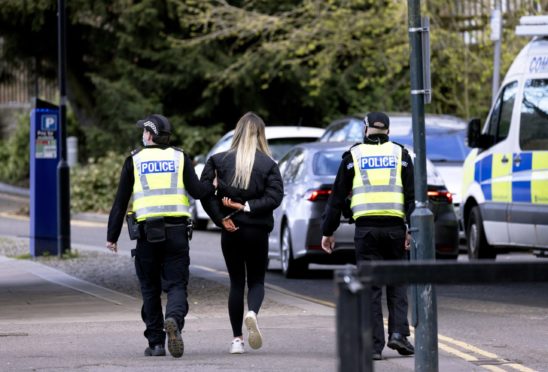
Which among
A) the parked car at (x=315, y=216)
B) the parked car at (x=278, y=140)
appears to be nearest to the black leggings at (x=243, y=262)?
the parked car at (x=315, y=216)

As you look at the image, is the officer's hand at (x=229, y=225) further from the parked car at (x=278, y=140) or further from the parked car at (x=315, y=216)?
the parked car at (x=278, y=140)

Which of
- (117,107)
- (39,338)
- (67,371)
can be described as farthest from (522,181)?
(117,107)

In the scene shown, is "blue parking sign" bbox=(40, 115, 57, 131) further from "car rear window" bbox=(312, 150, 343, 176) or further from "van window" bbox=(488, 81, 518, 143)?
"van window" bbox=(488, 81, 518, 143)

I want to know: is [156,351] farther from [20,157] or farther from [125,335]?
[20,157]

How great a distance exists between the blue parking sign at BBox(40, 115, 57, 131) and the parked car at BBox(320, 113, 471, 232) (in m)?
4.46

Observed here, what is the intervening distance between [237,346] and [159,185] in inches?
47.5

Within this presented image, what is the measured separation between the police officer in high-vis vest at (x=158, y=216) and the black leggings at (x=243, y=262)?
32 cm

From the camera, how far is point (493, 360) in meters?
9.64

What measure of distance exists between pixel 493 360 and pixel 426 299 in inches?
54.1

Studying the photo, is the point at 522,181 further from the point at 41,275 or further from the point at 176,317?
the point at 176,317

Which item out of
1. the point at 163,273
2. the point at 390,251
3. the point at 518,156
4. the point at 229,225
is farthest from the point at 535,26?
the point at 163,273

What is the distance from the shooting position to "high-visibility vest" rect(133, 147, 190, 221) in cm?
991

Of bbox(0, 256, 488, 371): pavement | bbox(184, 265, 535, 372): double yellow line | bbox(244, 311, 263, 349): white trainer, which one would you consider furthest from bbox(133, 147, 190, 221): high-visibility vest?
bbox(184, 265, 535, 372): double yellow line

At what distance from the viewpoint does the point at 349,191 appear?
398 inches
